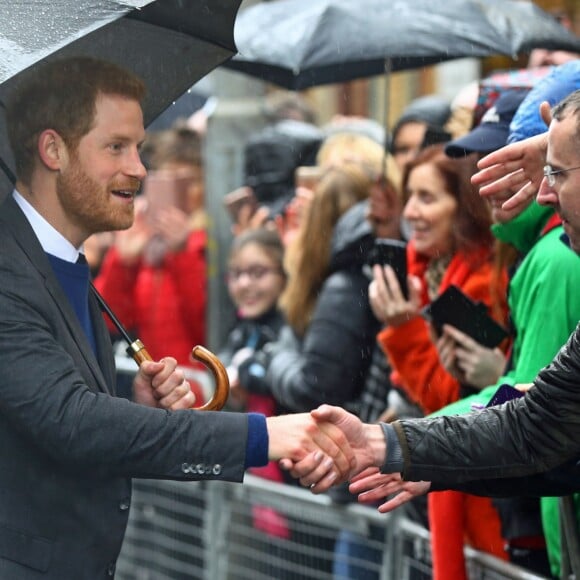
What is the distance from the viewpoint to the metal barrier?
6012mm

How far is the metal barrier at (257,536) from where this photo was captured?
6.01m

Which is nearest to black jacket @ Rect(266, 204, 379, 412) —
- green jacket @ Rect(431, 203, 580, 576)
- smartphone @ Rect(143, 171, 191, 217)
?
green jacket @ Rect(431, 203, 580, 576)

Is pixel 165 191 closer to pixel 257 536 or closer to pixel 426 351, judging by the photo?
pixel 257 536

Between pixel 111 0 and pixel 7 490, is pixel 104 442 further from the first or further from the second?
pixel 111 0

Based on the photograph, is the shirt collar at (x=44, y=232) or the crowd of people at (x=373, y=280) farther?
the crowd of people at (x=373, y=280)

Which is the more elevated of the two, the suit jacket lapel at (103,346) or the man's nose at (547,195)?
the man's nose at (547,195)

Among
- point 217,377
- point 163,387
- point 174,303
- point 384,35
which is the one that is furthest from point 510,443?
point 174,303

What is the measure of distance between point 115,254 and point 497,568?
16.3ft

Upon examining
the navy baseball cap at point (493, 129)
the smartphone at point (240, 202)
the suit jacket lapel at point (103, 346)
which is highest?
the smartphone at point (240, 202)

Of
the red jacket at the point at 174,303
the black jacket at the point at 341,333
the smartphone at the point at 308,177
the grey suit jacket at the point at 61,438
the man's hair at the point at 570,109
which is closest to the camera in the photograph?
the grey suit jacket at the point at 61,438

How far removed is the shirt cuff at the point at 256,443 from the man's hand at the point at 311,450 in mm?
68

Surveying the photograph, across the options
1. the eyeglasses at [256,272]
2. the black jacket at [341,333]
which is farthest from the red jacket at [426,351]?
the eyeglasses at [256,272]

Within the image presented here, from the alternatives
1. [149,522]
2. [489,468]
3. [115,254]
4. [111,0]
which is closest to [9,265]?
[111,0]

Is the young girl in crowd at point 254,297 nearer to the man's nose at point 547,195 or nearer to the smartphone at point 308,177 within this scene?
the smartphone at point 308,177
